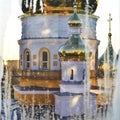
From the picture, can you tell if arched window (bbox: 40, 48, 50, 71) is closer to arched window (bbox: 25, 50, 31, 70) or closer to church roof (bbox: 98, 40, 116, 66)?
arched window (bbox: 25, 50, 31, 70)

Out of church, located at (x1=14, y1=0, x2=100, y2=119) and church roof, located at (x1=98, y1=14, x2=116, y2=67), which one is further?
church roof, located at (x1=98, y1=14, x2=116, y2=67)

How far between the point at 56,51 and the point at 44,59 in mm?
464

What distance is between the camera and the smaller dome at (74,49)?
56.0 ft

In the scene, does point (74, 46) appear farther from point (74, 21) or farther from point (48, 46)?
point (48, 46)

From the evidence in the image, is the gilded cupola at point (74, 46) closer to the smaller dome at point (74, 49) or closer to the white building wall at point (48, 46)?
the smaller dome at point (74, 49)

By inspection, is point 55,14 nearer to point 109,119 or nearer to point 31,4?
point 31,4

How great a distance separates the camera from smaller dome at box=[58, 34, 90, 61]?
1706cm

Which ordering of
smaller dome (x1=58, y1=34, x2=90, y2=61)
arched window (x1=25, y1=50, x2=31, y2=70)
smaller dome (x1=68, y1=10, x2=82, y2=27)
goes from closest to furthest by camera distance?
smaller dome (x1=58, y1=34, x2=90, y2=61), smaller dome (x1=68, y1=10, x2=82, y2=27), arched window (x1=25, y1=50, x2=31, y2=70)

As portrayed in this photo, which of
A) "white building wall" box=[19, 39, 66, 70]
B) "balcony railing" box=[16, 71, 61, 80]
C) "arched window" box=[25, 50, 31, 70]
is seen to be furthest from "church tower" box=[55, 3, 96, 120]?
"arched window" box=[25, 50, 31, 70]

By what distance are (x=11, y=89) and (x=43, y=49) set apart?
2403mm

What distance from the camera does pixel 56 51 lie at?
1866cm

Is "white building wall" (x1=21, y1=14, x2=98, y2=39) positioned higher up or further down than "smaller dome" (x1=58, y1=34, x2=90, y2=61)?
higher up

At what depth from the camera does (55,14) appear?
18.7m

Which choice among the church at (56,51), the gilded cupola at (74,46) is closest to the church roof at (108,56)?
the church at (56,51)
